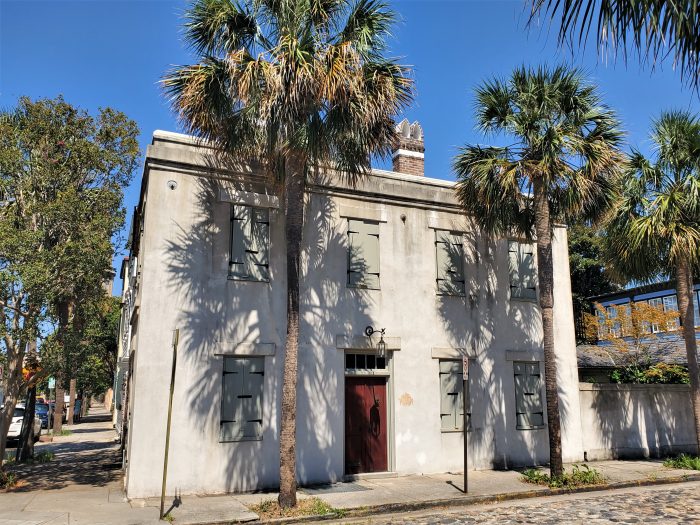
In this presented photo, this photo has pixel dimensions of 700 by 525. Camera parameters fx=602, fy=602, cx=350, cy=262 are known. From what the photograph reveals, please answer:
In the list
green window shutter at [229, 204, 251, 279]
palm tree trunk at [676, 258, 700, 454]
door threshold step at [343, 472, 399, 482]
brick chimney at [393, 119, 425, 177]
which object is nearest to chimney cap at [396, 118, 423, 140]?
brick chimney at [393, 119, 425, 177]

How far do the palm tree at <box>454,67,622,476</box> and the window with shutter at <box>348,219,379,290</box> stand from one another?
2587 millimetres

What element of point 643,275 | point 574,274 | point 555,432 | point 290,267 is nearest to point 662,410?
point 643,275

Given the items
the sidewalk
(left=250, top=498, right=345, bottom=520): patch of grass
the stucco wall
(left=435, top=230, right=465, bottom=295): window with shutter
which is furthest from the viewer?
the stucco wall

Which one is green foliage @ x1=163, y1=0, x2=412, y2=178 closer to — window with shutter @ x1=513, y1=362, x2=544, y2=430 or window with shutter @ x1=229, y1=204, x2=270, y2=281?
window with shutter @ x1=229, y1=204, x2=270, y2=281

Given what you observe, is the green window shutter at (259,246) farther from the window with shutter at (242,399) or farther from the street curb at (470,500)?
the street curb at (470,500)

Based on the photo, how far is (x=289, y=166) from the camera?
11055 mm

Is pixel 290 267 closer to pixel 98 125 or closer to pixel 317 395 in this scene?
pixel 317 395

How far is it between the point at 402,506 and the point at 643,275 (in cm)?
1006

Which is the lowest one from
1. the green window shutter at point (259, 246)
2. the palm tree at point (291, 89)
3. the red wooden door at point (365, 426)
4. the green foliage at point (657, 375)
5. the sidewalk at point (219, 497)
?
the sidewalk at point (219, 497)

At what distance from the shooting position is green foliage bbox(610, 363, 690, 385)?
1916cm

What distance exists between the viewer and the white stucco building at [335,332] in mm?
11789

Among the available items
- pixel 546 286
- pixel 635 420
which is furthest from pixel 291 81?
pixel 635 420

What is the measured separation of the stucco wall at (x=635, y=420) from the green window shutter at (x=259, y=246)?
9607 mm

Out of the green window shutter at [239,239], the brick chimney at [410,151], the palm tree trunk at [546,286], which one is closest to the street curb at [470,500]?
the palm tree trunk at [546,286]
